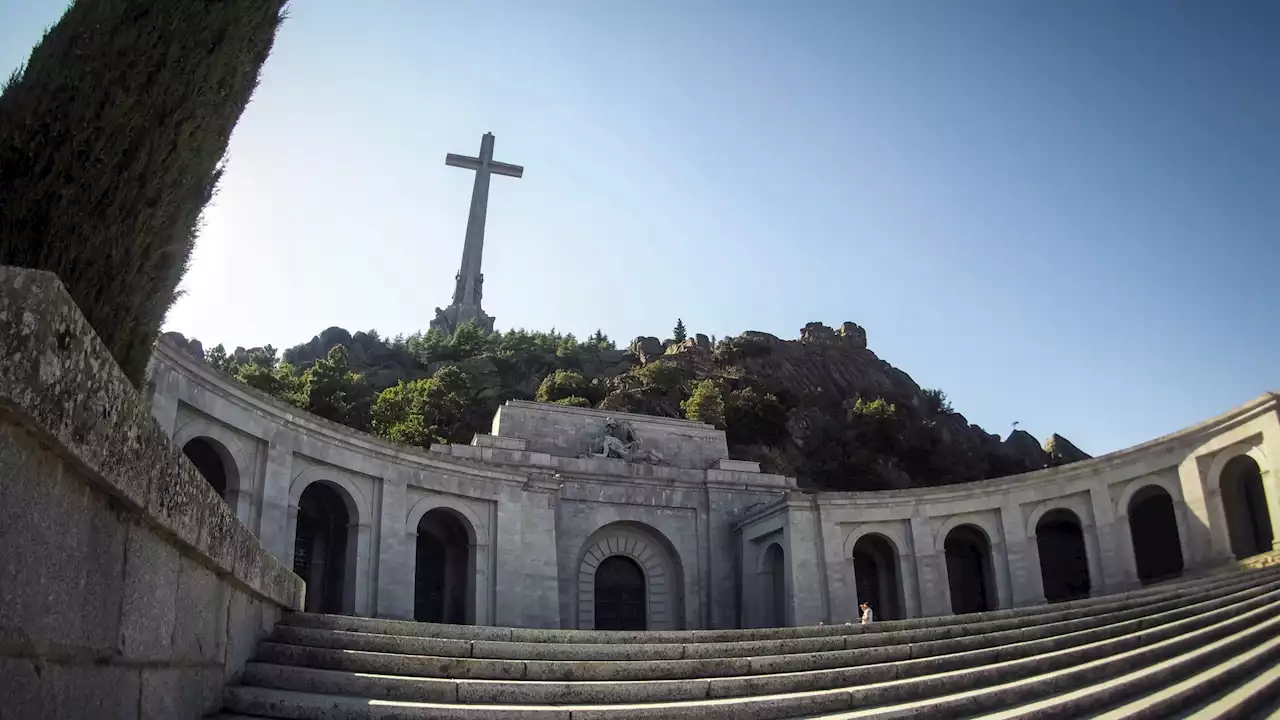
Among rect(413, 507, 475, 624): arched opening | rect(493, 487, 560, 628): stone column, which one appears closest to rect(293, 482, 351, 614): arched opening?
rect(413, 507, 475, 624): arched opening

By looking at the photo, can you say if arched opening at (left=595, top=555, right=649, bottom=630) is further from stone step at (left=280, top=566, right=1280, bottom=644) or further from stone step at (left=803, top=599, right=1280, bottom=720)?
stone step at (left=803, top=599, right=1280, bottom=720)

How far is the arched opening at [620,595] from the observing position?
28.3 metres

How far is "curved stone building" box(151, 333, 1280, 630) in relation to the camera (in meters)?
20.5

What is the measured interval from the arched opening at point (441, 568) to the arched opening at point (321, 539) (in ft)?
7.49

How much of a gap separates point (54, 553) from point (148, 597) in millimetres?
1152

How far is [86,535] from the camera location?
3844mm

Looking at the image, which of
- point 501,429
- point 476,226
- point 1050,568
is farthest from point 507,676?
point 476,226

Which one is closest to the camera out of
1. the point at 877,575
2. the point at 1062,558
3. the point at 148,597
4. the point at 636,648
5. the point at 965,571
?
the point at 148,597

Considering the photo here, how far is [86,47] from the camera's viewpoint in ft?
14.0

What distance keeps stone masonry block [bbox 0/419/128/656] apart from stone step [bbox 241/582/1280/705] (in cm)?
302

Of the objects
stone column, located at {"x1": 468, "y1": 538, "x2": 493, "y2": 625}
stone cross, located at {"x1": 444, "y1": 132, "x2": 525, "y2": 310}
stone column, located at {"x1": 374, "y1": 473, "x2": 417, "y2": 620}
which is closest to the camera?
stone column, located at {"x1": 374, "y1": 473, "x2": 417, "y2": 620}

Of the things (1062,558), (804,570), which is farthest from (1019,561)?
(1062,558)

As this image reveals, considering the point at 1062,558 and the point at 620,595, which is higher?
the point at 1062,558

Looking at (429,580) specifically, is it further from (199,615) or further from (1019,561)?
(199,615)
